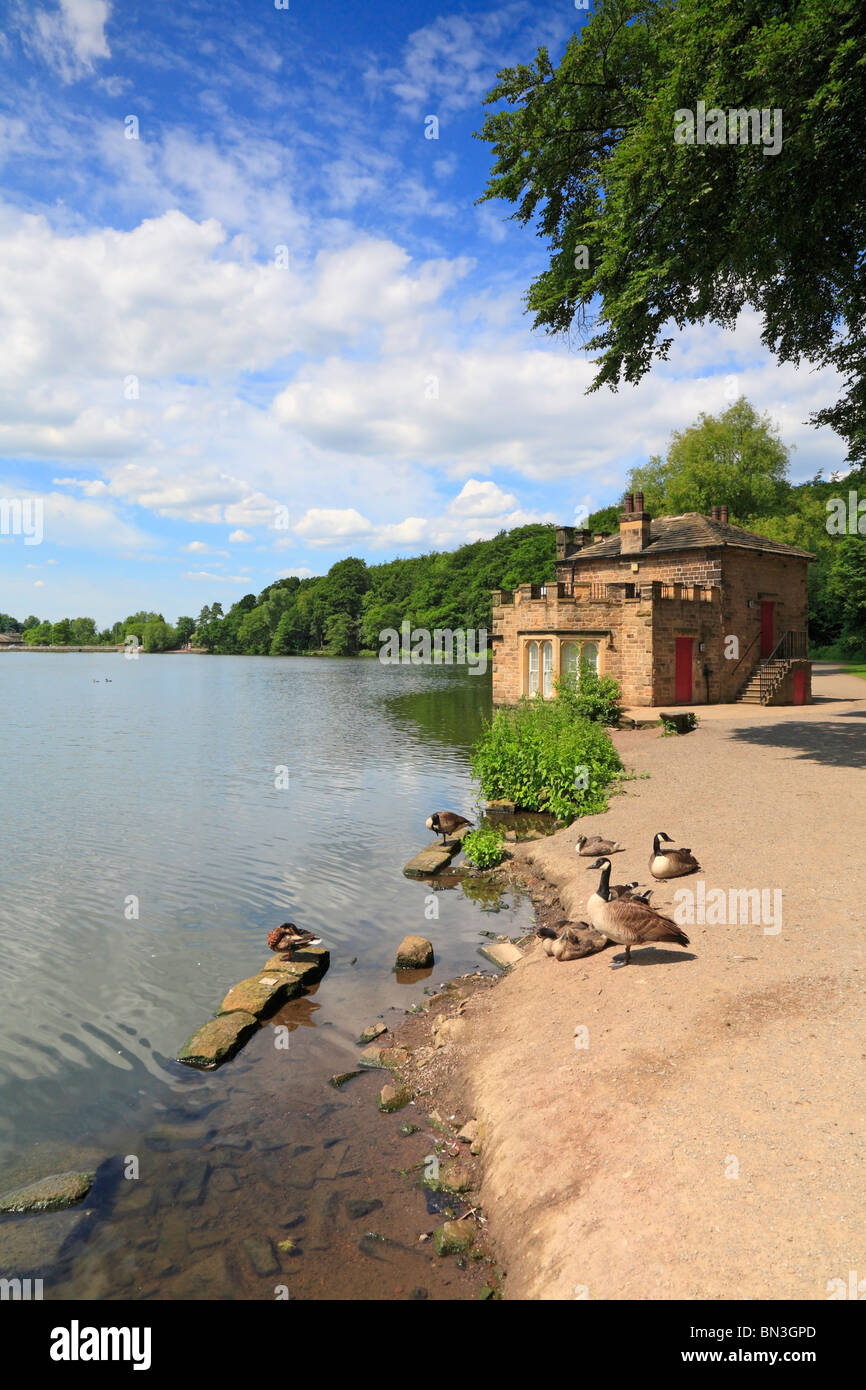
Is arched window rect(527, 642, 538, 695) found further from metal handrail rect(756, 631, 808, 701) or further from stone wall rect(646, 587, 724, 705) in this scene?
metal handrail rect(756, 631, 808, 701)

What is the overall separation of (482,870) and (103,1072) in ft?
26.6

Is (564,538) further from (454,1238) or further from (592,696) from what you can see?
(454,1238)

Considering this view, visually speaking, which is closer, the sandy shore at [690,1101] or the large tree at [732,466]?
the sandy shore at [690,1101]

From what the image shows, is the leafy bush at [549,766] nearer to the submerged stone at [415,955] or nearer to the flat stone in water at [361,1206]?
the submerged stone at [415,955]

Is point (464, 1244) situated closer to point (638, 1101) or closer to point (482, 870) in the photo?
point (638, 1101)

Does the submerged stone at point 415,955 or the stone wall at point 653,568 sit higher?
the stone wall at point 653,568

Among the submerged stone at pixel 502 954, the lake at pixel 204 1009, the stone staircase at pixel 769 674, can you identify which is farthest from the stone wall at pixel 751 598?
the submerged stone at pixel 502 954

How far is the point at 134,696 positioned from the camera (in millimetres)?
61531

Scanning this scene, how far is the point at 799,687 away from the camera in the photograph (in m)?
34.2

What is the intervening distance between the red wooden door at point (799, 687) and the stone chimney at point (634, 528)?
970 centimetres

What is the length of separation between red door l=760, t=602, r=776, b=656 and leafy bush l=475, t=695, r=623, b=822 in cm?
2014

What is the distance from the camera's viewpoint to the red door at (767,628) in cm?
3584
